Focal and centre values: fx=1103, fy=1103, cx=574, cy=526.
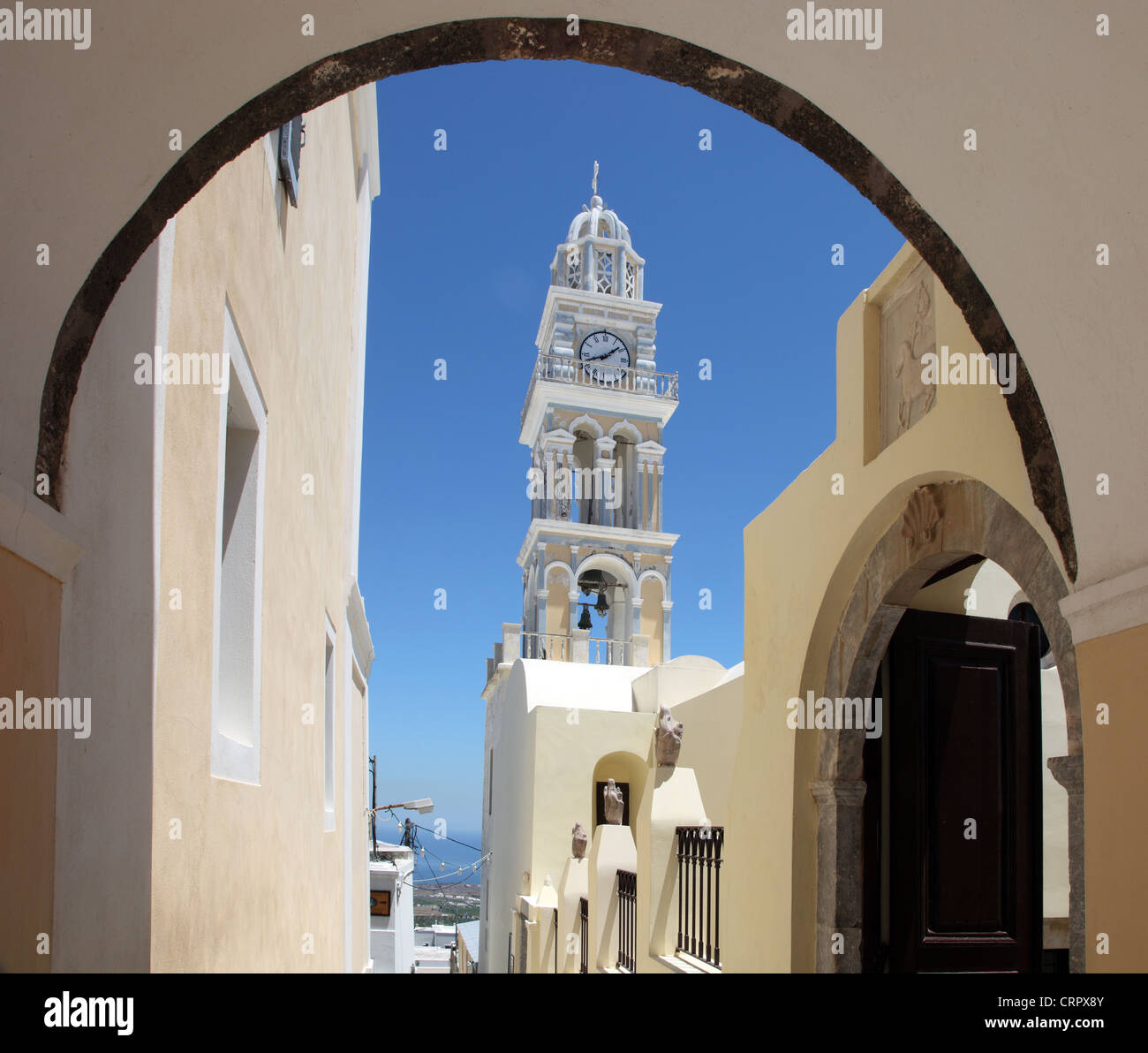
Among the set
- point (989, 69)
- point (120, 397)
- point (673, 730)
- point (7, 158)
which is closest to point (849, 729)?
point (989, 69)

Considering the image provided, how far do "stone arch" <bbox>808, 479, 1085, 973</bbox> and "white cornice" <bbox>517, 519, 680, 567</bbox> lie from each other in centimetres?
1943

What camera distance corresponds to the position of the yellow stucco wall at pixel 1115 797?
104 inches

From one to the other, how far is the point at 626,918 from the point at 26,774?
8.41 metres

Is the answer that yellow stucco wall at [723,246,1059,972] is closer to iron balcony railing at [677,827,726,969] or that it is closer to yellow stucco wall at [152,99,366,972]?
iron balcony railing at [677,827,726,969]

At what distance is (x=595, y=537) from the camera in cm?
2586

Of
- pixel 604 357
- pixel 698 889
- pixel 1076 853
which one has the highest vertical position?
pixel 604 357

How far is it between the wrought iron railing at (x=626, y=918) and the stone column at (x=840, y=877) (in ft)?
12.1

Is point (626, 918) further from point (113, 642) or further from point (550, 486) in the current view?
point (550, 486)

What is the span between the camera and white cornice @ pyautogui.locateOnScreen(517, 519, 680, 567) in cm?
2553

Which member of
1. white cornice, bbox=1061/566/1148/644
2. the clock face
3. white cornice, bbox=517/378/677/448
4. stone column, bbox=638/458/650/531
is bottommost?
white cornice, bbox=1061/566/1148/644

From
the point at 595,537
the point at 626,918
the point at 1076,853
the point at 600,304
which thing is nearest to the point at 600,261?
the point at 600,304

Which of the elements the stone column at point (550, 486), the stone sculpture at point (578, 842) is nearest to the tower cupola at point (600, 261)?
the stone column at point (550, 486)

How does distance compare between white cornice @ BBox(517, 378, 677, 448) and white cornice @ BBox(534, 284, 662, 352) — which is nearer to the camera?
white cornice @ BBox(517, 378, 677, 448)

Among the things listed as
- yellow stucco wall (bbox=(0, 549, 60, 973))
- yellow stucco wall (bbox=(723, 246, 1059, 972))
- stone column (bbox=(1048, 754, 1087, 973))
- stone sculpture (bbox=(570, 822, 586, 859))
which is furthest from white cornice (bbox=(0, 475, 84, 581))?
stone sculpture (bbox=(570, 822, 586, 859))
